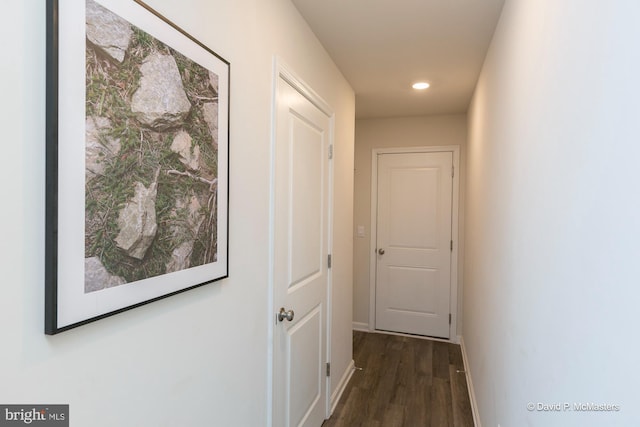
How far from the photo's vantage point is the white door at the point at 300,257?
69.1 inches

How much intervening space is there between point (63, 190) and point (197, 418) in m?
0.84

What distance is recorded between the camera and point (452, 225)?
402 centimetres

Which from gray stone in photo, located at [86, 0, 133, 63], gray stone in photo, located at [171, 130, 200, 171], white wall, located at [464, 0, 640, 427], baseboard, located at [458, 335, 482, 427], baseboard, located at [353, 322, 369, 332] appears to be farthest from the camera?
baseboard, located at [353, 322, 369, 332]

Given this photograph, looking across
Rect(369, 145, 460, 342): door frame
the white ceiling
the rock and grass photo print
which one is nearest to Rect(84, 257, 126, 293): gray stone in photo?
the rock and grass photo print

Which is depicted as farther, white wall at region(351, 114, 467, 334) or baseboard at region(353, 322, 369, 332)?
baseboard at region(353, 322, 369, 332)

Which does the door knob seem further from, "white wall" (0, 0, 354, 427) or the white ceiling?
the white ceiling

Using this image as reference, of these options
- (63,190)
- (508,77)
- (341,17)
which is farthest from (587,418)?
(341,17)

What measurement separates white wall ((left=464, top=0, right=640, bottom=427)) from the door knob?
95 centimetres

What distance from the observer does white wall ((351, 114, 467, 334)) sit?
157 inches

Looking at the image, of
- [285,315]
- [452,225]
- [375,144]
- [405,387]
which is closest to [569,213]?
[285,315]

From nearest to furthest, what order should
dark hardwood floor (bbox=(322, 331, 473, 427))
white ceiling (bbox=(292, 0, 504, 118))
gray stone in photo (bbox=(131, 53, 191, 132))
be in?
gray stone in photo (bbox=(131, 53, 191, 132))
white ceiling (bbox=(292, 0, 504, 118))
dark hardwood floor (bbox=(322, 331, 473, 427))

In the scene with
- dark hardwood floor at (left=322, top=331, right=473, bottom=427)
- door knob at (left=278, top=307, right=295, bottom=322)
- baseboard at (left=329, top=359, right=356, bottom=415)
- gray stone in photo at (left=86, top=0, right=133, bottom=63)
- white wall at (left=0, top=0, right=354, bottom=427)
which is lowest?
dark hardwood floor at (left=322, top=331, right=473, bottom=427)

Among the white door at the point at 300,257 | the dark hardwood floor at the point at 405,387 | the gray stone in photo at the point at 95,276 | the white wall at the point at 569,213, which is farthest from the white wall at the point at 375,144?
the gray stone in photo at the point at 95,276

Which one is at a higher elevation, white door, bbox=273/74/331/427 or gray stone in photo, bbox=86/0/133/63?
gray stone in photo, bbox=86/0/133/63
